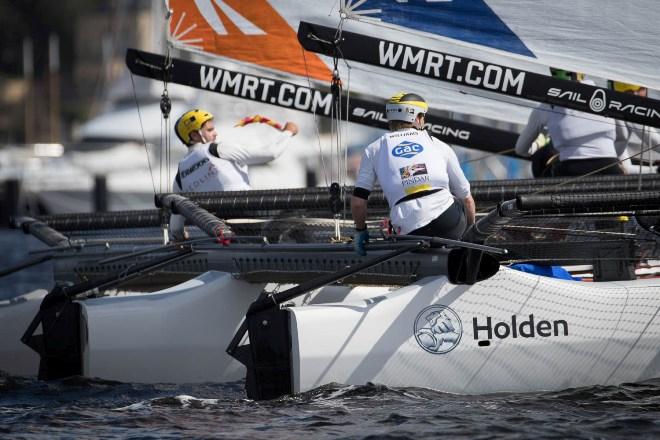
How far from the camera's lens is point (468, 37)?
29.3 feet

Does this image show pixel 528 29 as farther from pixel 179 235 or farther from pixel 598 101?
pixel 179 235

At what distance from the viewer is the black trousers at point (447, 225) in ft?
25.1

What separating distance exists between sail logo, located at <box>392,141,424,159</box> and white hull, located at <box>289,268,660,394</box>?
674mm

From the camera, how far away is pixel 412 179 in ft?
24.9

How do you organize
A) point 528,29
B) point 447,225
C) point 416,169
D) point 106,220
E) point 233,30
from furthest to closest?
1. point 233,30
2. point 106,220
3. point 528,29
4. point 447,225
5. point 416,169

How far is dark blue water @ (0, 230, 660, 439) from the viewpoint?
635 cm

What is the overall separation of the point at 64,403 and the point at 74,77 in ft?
186

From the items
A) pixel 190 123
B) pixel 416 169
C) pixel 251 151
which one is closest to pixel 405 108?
pixel 416 169

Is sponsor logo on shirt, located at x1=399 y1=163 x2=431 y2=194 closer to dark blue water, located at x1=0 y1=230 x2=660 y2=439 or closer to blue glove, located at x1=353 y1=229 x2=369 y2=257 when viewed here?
blue glove, located at x1=353 y1=229 x2=369 y2=257

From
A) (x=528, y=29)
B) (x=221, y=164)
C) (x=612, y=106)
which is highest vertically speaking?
(x=528, y=29)

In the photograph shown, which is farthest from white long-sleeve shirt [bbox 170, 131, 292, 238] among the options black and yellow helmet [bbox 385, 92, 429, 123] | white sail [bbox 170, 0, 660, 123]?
black and yellow helmet [bbox 385, 92, 429, 123]

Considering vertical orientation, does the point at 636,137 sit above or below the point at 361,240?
above

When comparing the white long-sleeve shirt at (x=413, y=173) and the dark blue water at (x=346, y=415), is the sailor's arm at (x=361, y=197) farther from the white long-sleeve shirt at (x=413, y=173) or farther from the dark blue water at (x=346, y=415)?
the dark blue water at (x=346, y=415)

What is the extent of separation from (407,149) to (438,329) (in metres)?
0.96
